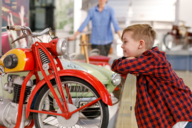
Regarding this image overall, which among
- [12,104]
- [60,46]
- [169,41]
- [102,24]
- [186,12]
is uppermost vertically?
[186,12]

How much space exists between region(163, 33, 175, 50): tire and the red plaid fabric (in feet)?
24.3

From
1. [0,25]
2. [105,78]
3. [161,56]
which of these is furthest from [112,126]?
[0,25]

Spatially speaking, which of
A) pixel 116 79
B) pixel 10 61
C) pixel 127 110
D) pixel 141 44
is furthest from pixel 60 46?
pixel 127 110

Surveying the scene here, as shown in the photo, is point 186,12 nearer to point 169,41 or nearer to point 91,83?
point 169,41

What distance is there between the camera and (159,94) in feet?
4.62

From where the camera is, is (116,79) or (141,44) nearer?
(141,44)

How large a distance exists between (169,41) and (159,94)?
7577 mm

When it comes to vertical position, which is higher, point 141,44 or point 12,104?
point 141,44

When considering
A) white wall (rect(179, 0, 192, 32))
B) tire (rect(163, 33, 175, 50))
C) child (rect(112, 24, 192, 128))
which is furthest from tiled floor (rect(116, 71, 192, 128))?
white wall (rect(179, 0, 192, 32))

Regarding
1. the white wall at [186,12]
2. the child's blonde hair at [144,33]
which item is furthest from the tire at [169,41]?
the child's blonde hair at [144,33]

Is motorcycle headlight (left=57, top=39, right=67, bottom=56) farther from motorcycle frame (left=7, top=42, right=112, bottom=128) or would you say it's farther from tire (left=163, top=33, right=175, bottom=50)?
tire (left=163, top=33, right=175, bottom=50)

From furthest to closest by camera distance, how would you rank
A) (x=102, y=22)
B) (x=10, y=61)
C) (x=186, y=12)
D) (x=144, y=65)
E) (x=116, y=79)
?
(x=186, y=12) → (x=102, y=22) → (x=116, y=79) → (x=10, y=61) → (x=144, y=65)

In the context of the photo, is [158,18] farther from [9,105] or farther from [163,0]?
[9,105]

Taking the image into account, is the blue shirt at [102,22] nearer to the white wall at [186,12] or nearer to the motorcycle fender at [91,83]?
the motorcycle fender at [91,83]
